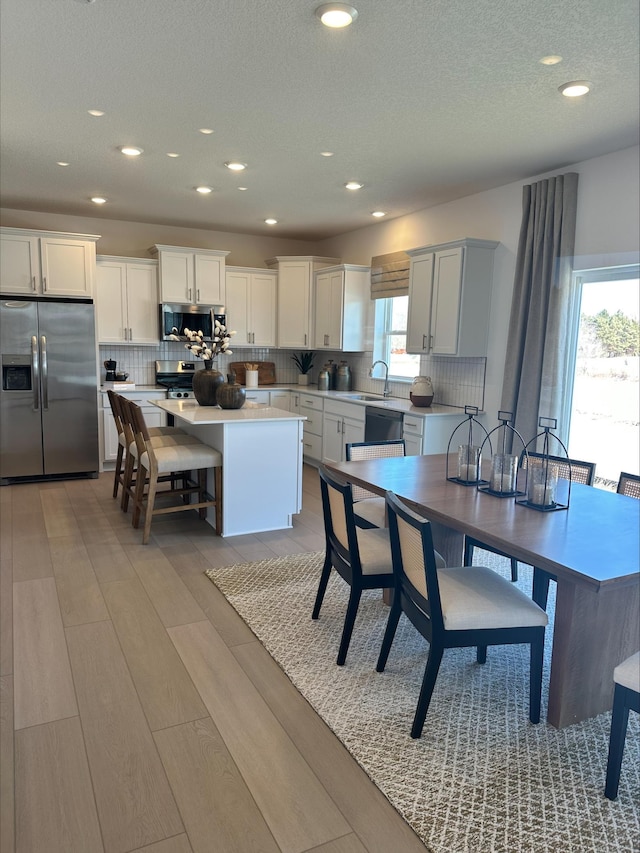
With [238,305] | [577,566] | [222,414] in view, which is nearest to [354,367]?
[238,305]

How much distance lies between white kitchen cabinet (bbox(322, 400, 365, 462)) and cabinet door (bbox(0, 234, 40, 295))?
3.25 meters

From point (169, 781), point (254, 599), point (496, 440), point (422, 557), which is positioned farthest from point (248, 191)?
point (169, 781)

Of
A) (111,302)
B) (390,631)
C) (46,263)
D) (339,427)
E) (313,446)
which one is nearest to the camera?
(390,631)

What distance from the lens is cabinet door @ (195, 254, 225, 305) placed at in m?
6.65

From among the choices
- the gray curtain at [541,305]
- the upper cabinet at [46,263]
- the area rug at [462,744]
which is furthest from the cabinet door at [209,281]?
the area rug at [462,744]

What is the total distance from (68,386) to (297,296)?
2.89 m

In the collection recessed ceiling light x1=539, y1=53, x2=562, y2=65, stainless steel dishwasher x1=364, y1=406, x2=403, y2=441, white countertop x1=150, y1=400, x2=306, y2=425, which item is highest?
recessed ceiling light x1=539, y1=53, x2=562, y2=65

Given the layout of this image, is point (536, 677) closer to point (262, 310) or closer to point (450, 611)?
→ point (450, 611)

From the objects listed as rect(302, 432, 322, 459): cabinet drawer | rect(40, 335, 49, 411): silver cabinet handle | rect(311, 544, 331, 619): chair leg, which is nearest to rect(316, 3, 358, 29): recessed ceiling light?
rect(311, 544, 331, 619): chair leg

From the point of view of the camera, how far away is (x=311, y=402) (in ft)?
22.1

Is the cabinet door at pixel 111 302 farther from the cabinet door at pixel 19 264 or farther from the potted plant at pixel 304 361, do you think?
the potted plant at pixel 304 361

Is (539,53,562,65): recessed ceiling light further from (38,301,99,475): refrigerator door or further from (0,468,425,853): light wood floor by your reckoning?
(38,301,99,475): refrigerator door

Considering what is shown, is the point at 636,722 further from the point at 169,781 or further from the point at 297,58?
the point at 297,58

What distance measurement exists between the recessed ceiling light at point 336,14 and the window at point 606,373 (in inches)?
100
